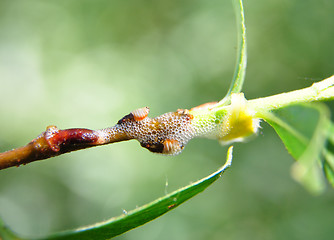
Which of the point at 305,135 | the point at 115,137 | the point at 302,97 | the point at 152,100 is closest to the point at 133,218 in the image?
the point at 115,137

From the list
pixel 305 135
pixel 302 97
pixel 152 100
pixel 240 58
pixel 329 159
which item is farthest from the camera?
pixel 152 100

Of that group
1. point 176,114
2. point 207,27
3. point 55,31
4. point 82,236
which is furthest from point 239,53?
point 55,31

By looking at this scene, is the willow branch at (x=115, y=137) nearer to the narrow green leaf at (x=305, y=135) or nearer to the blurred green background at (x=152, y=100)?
the narrow green leaf at (x=305, y=135)

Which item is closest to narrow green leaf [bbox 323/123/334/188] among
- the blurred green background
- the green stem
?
the green stem

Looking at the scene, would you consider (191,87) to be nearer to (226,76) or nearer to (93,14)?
(226,76)

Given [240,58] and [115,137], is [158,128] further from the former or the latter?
[240,58]

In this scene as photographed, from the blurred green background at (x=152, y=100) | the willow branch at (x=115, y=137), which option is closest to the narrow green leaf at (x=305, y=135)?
the willow branch at (x=115, y=137)

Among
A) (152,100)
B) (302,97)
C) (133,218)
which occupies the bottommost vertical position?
(133,218)
